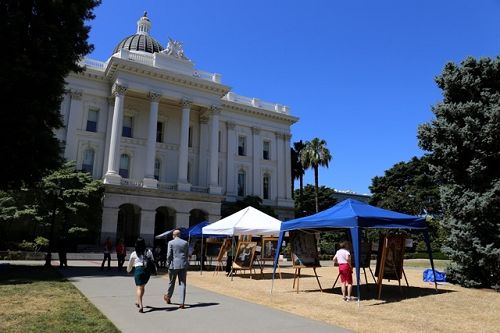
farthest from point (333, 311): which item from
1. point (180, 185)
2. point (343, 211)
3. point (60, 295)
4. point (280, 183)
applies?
point (280, 183)

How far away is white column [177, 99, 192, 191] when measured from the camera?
1654 inches

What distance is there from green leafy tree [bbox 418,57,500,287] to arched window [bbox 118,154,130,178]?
3275cm

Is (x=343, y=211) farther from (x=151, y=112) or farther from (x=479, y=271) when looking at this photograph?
(x=151, y=112)

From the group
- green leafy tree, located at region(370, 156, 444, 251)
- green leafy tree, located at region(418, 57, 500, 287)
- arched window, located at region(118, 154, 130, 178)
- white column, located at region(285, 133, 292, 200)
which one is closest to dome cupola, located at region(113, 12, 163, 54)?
arched window, located at region(118, 154, 130, 178)

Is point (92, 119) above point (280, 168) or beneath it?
above

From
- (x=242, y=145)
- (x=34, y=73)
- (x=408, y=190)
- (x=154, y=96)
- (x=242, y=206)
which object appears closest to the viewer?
(x=34, y=73)

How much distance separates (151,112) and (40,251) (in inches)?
641

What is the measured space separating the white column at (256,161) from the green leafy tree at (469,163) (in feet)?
117

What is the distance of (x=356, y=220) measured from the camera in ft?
38.3

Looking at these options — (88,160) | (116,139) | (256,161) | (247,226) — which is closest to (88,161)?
(88,160)

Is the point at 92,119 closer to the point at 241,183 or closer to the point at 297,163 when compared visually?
the point at 241,183

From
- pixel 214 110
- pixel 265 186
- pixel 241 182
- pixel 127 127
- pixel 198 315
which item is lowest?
pixel 198 315

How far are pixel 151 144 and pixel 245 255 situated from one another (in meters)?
25.2

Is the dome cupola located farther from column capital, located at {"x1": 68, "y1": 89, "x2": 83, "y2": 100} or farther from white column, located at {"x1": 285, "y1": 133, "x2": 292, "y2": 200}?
white column, located at {"x1": 285, "y1": 133, "x2": 292, "y2": 200}
